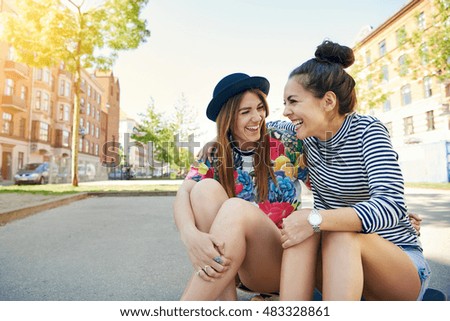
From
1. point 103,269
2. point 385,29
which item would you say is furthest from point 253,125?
point 385,29

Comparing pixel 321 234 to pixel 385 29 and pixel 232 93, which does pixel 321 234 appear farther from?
pixel 385 29

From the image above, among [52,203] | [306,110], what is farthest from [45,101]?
[306,110]

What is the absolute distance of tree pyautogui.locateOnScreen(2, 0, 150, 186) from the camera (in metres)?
10.8

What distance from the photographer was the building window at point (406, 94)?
19.5 m

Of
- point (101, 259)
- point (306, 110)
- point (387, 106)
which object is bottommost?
point (101, 259)

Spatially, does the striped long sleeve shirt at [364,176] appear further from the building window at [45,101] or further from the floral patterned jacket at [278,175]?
the building window at [45,101]

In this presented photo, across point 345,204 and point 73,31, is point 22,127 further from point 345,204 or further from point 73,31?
point 345,204

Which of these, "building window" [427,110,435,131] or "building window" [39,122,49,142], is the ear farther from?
"building window" [39,122,49,142]

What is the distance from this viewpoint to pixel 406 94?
19.7 meters

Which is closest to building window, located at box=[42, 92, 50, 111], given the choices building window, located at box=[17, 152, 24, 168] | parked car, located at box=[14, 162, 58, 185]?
building window, located at box=[17, 152, 24, 168]

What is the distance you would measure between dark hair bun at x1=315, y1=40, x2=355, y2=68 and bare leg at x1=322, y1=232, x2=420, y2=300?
2.33ft

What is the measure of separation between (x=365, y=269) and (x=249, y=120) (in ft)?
2.81

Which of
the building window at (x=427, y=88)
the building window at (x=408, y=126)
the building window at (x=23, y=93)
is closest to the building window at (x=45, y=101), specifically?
the building window at (x=23, y=93)
